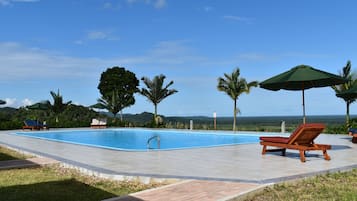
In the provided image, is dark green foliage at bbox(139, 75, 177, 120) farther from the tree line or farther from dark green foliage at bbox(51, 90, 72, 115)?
dark green foliage at bbox(51, 90, 72, 115)

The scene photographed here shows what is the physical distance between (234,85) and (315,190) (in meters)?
16.8

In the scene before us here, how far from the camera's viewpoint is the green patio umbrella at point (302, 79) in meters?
9.06

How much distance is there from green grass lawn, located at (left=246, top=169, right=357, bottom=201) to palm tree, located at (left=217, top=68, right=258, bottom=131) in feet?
51.2

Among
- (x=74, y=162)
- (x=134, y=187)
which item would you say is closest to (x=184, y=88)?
(x=74, y=162)

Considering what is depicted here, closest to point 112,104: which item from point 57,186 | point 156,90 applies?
point 156,90

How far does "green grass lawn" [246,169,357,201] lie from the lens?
4.90 metres

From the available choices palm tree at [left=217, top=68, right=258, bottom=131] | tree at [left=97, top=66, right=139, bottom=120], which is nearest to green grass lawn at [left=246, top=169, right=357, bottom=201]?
palm tree at [left=217, top=68, right=258, bottom=131]

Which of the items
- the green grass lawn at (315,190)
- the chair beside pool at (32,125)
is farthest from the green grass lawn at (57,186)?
the chair beside pool at (32,125)

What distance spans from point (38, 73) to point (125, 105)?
8415 mm

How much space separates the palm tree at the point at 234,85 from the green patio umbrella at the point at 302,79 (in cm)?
1125

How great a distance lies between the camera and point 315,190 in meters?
5.32

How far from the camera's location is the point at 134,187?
575cm

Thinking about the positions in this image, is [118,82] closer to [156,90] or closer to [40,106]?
[40,106]

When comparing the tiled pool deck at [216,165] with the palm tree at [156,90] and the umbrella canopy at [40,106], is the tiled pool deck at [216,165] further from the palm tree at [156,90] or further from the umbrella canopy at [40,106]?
the umbrella canopy at [40,106]
